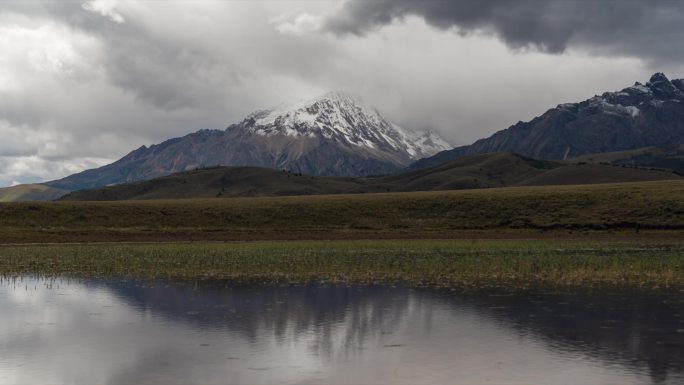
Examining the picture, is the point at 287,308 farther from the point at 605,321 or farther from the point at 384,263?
the point at 384,263

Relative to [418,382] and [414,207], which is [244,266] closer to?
[418,382]

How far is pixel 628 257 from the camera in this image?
5966 centimetres

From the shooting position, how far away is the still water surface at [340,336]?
74.4 ft

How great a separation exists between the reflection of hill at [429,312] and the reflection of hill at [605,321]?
40mm

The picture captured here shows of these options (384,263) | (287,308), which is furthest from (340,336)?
(384,263)

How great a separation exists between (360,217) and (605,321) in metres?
86.4

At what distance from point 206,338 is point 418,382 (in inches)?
438

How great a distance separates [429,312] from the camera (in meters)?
34.7

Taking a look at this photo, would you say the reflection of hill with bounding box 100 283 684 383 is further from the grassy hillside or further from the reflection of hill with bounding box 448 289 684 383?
the grassy hillside

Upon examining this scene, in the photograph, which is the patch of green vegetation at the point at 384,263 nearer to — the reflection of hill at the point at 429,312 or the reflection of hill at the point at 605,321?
the reflection of hill at the point at 429,312

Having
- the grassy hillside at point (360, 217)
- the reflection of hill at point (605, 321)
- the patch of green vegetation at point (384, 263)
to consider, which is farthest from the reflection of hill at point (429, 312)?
the grassy hillside at point (360, 217)

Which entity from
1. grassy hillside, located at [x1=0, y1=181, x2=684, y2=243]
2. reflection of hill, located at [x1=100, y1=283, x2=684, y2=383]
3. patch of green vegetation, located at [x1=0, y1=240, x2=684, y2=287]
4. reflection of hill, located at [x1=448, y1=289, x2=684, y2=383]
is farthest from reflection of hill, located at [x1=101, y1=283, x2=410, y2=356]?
grassy hillside, located at [x1=0, y1=181, x2=684, y2=243]

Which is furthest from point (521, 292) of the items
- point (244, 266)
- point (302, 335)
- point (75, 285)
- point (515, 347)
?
point (75, 285)

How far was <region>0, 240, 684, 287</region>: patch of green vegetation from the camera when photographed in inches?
1900
